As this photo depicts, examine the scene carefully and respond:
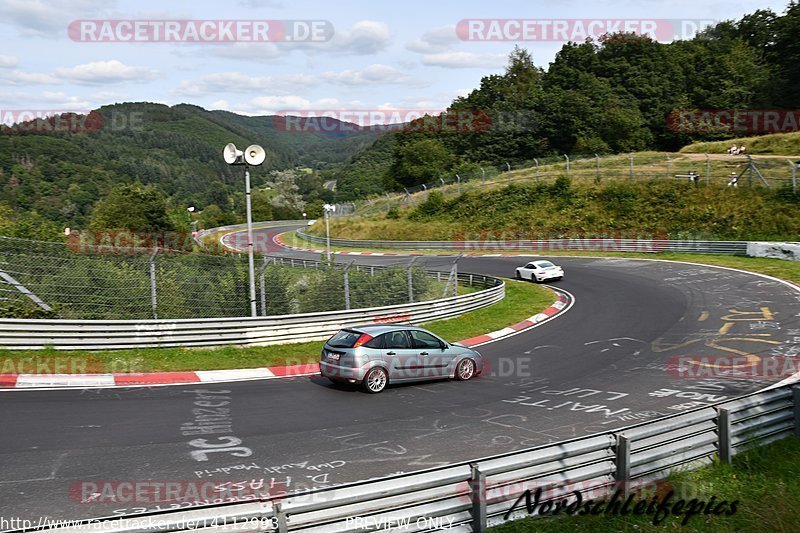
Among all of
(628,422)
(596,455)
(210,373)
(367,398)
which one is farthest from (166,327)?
(596,455)

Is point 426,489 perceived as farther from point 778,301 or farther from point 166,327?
point 778,301

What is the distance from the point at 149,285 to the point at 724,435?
47.6ft

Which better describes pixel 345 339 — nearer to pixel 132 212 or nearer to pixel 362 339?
pixel 362 339

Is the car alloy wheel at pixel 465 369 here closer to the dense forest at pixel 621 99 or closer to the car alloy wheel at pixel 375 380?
the car alloy wheel at pixel 375 380

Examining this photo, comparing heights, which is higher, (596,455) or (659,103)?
(659,103)

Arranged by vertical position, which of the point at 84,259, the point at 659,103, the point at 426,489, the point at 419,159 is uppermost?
the point at 659,103

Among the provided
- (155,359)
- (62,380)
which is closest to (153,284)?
(155,359)

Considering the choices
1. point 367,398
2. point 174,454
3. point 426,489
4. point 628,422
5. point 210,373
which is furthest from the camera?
point 210,373

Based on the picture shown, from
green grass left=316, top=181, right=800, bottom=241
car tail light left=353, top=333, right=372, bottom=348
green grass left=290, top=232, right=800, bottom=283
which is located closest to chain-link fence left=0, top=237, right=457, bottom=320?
car tail light left=353, top=333, right=372, bottom=348

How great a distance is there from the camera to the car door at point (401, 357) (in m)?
14.6

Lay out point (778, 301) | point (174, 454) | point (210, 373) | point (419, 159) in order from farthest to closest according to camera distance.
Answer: point (419, 159), point (778, 301), point (210, 373), point (174, 454)

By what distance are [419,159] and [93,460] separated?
85.9m

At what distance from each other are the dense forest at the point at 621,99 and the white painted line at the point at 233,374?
7107 cm

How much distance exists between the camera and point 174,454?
32.4 ft
